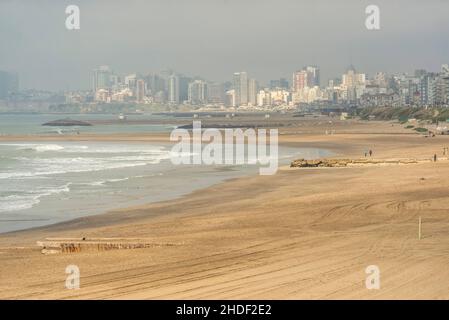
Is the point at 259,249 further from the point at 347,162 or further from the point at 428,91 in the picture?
the point at 428,91

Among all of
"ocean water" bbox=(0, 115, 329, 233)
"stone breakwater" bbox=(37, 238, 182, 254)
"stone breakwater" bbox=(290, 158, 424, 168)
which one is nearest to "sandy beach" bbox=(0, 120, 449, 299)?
"stone breakwater" bbox=(37, 238, 182, 254)

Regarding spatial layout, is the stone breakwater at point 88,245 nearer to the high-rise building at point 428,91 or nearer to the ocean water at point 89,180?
the ocean water at point 89,180

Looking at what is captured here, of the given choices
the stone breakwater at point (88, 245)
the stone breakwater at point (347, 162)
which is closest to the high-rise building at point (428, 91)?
the stone breakwater at point (347, 162)

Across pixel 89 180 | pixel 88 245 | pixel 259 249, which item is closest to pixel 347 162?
pixel 89 180

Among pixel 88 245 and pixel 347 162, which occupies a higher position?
pixel 88 245

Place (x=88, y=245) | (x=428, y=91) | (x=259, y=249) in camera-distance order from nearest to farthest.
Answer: (x=259, y=249), (x=88, y=245), (x=428, y=91)

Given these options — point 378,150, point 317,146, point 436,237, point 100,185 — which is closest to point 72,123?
point 317,146
